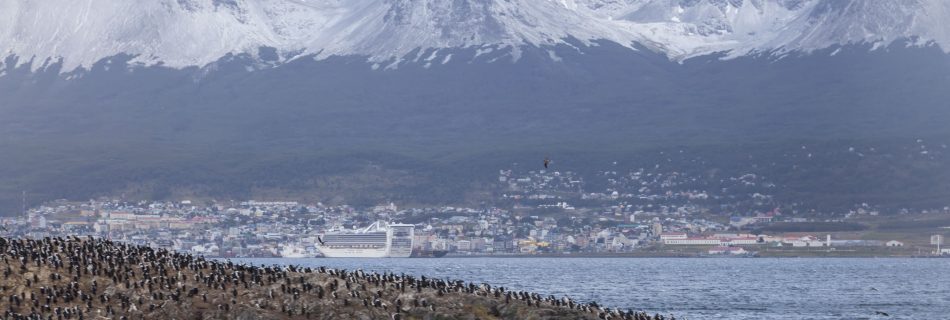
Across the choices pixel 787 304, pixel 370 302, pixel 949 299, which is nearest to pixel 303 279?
pixel 370 302

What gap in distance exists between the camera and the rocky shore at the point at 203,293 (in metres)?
90.1

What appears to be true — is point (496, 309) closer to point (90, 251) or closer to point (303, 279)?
point (303, 279)

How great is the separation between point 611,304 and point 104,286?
63276 mm

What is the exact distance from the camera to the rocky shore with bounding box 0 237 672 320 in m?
90.1

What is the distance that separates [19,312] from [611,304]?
68.6 m

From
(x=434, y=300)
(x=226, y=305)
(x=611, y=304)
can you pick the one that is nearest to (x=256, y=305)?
(x=226, y=305)

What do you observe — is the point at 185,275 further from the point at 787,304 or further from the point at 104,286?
the point at 787,304

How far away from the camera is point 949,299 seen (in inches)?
6496

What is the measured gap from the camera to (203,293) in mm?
93062

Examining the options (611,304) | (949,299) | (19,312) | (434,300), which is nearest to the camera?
(19,312)

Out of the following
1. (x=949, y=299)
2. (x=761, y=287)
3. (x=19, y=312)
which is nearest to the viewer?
(x=19, y=312)

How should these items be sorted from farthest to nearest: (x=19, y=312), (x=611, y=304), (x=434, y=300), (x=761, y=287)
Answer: (x=761, y=287) → (x=611, y=304) → (x=434, y=300) → (x=19, y=312)

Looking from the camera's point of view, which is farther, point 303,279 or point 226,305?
point 303,279

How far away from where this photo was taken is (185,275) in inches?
3807
